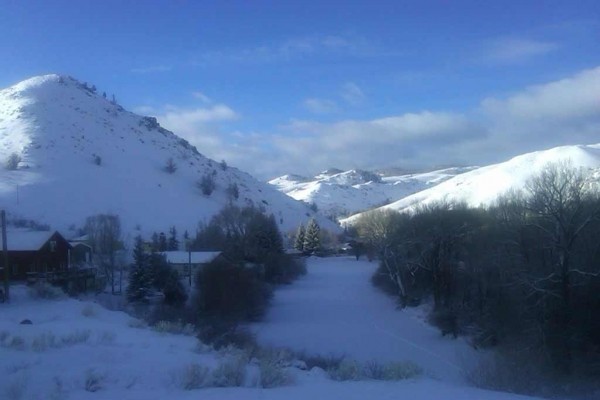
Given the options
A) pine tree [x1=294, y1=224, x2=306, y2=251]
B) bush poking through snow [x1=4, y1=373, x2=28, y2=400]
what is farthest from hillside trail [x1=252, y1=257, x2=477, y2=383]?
pine tree [x1=294, y1=224, x2=306, y2=251]

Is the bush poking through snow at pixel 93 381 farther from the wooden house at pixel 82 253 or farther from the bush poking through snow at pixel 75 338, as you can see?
the wooden house at pixel 82 253

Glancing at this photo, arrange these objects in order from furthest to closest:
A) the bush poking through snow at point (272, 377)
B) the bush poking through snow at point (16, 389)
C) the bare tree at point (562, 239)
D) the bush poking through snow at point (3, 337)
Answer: the bare tree at point (562, 239)
the bush poking through snow at point (3, 337)
the bush poking through snow at point (272, 377)
the bush poking through snow at point (16, 389)

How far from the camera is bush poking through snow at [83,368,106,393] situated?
9.24 metres

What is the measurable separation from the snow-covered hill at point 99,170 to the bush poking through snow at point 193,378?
5892cm

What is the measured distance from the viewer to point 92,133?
104500 mm

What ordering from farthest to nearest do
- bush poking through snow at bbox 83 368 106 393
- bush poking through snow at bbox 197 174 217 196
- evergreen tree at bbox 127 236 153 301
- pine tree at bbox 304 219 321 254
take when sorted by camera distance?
bush poking through snow at bbox 197 174 217 196
pine tree at bbox 304 219 321 254
evergreen tree at bbox 127 236 153 301
bush poking through snow at bbox 83 368 106 393

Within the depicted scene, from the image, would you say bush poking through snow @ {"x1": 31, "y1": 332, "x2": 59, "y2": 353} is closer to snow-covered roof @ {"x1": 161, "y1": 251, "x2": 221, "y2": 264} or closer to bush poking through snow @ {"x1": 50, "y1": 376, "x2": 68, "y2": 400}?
bush poking through snow @ {"x1": 50, "y1": 376, "x2": 68, "y2": 400}

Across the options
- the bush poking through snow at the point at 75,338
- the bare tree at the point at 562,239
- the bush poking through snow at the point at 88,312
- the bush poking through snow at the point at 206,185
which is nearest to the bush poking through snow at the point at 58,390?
the bush poking through snow at the point at 75,338

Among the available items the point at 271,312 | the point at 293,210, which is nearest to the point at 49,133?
the point at 293,210

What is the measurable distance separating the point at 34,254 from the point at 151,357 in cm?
2711

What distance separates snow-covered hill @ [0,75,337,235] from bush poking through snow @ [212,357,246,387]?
58733 mm

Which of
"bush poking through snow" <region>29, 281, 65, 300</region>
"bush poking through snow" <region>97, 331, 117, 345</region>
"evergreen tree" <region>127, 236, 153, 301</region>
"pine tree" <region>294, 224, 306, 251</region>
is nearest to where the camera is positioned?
"bush poking through snow" <region>97, 331, 117, 345</region>

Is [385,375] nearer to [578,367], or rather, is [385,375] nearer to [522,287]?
[578,367]

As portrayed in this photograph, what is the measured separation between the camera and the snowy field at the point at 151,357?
936 cm
